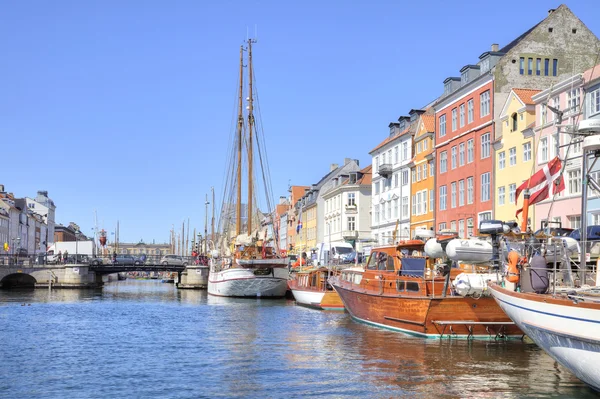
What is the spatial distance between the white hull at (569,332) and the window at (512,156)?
121 feet

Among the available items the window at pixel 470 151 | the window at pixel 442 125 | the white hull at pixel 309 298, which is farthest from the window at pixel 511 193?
the white hull at pixel 309 298

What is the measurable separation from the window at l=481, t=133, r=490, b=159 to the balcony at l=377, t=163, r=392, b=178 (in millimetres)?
21024

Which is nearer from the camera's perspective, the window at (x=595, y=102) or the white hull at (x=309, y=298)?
the window at (x=595, y=102)

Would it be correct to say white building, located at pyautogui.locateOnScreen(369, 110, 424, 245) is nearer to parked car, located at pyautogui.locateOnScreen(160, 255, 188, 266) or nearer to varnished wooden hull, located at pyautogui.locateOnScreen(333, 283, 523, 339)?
parked car, located at pyautogui.locateOnScreen(160, 255, 188, 266)

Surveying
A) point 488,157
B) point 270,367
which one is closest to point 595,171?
point 488,157

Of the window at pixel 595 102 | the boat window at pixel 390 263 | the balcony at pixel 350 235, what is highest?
the window at pixel 595 102

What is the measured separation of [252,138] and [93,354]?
156 feet

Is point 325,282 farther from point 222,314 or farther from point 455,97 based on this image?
point 455,97

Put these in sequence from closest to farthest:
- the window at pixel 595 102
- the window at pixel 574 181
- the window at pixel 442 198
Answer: the window at pixel 595 102 → the window at pixel 574 181 → the window at pixel 442 198

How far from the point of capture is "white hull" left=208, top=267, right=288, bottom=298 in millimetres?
69188

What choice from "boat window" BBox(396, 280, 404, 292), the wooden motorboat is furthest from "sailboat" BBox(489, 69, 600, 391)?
"boat window" BBox(396, 280, 404, 292)

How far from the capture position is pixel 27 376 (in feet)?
78.3

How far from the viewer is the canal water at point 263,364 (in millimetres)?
21188

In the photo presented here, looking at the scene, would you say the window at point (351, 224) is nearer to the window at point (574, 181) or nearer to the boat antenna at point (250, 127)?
the boat antenna at point (250, 127)
